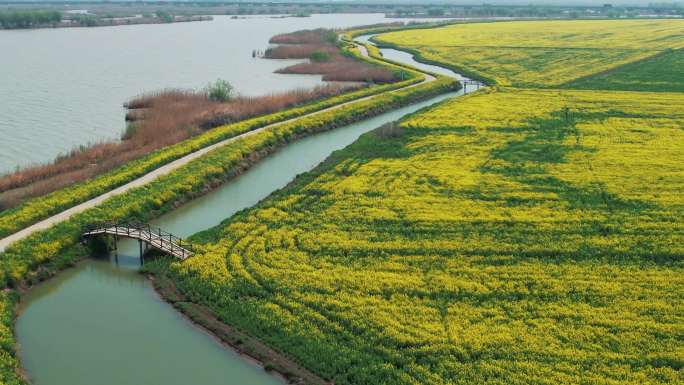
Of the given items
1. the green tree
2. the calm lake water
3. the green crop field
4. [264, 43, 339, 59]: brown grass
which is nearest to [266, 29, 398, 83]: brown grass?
[264, 43, 339, 59]: brown grass

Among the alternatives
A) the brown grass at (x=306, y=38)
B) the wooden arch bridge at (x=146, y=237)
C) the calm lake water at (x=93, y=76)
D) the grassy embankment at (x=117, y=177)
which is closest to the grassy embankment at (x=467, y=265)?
the wooden arch bridge at (x=146, y=237)

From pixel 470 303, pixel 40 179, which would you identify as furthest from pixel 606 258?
pixel 40 179

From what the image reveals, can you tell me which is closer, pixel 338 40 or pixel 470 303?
pixel 470 303

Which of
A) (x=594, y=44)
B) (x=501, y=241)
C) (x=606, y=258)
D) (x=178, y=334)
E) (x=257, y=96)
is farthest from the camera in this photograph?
(x=594, y=44)

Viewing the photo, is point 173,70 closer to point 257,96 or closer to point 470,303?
point 257,96

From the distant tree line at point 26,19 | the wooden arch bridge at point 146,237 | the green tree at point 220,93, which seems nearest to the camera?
the wooden arch bridge at point 146,237

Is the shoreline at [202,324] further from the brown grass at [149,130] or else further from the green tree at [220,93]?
the green tree at [220,93]
